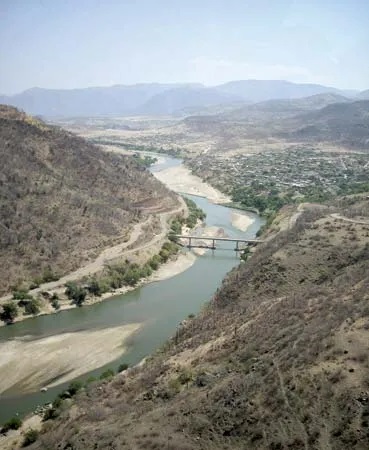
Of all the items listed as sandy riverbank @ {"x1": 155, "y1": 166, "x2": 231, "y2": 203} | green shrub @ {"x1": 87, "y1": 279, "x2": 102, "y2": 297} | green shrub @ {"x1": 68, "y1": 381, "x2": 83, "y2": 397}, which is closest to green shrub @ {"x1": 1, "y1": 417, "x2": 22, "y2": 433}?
green shrub @ {"x1": 68, "y1": 381, "x2": 83, "y2": 397}

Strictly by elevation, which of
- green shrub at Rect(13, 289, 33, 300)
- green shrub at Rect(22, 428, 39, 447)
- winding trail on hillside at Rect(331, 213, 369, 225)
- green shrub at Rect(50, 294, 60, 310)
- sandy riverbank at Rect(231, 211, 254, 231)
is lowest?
green shrub at Rect(22, 428, 39, 447)

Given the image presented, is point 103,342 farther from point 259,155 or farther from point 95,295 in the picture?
point 259,155

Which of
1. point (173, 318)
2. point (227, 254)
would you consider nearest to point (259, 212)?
point (227, 254)

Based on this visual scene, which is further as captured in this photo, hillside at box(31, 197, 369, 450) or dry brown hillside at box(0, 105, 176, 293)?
dry brown hillside at box(0, 105, 176, 293)

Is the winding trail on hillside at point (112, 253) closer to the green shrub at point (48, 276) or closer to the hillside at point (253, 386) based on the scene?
the green shrub at point (48, 276)

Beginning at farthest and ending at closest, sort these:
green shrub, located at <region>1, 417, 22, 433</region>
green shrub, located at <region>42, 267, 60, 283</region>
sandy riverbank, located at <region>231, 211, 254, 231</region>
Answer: sandy riverbank, located at <region>231, 211, 254, 231</region> < green shrub, located at <region>42, 267, 60, 283</region> < green shrub, located at <region>1, 417, 22, 433</region>

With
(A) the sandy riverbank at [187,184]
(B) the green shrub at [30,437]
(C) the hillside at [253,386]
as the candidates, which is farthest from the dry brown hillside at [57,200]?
(B) the green shrub at [30,437]

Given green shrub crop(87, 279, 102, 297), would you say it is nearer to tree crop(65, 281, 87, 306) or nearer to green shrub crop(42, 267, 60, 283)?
tree crop(65, 281, 87, 306)

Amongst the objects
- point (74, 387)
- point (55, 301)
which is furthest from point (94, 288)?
point (74, 387)
